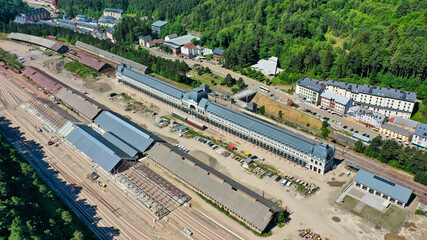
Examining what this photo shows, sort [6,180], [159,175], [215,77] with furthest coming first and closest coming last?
[215,77] → [159,175] → [6,180]

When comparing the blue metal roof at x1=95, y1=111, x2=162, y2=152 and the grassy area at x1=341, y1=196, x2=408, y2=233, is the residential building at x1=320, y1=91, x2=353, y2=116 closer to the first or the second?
the grassy area at x1=341, y1=196, x2=408, y2=233

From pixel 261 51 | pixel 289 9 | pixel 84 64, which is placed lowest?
pixel 84 64

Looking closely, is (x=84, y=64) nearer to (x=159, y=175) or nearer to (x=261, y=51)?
(x=261, y=51)

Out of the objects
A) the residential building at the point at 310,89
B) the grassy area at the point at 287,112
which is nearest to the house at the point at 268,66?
the residential building at the point at 310,89

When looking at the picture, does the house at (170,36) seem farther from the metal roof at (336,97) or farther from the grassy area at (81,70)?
the metal roof at (336,97)

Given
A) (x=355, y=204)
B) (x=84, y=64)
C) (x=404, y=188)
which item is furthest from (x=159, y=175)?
(x=84, y=64)

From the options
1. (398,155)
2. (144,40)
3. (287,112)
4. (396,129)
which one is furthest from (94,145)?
(144,40)
